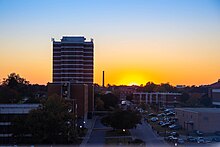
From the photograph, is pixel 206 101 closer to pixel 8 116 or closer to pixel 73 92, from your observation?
pixel 73 92

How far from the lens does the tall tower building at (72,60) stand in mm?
15242

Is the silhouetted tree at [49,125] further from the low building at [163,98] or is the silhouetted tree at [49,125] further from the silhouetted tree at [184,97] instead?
the low building at [163,98]

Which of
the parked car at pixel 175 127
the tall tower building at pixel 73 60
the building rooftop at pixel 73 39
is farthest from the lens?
the building rooftop at pixel 73 39

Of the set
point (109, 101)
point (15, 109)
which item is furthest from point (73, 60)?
point (15, 109)

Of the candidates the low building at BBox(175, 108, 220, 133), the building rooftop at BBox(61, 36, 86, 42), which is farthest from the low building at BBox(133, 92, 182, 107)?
the low building at BBox(175, 108, 220, 133)

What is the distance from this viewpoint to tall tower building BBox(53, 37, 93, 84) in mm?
15242

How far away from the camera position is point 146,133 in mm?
7551

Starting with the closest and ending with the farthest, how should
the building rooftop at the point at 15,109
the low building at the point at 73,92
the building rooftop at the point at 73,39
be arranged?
the building rooftop at the point at 15,109 → the low building at the point at 73,92 → the building rooftop at the point at 73,39

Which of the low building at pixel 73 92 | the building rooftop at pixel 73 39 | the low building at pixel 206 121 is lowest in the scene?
the low building at pixel 206 121

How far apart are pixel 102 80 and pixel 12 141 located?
1345cm

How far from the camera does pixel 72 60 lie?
15383 mm

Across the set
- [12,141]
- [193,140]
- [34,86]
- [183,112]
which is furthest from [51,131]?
[34,86]

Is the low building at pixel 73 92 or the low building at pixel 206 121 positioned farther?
the low building at pixel 73 92

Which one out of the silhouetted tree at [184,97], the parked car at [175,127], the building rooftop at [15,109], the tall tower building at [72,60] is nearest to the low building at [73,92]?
the parked car at [175,127]
